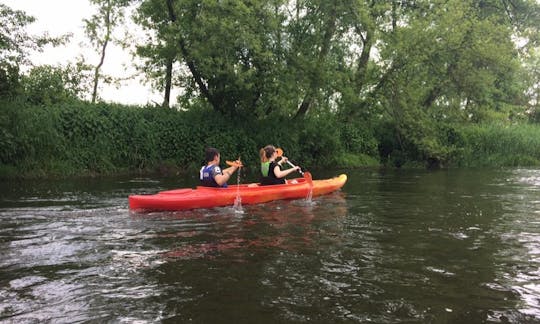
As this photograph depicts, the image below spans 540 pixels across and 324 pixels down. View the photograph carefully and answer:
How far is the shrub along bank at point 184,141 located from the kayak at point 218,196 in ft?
23.4

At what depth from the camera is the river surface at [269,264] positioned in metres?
Answer: 3.79

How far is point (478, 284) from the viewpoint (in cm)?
449

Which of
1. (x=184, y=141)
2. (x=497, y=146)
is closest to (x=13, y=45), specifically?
(x=184, y=141)

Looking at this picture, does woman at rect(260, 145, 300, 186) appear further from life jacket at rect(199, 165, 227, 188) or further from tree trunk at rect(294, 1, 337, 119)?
tree trunk at rect(294, 1, 337, 119)

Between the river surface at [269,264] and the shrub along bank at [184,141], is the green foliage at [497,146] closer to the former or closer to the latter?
the shrub along bank at [184,141]

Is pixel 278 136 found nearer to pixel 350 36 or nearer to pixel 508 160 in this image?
pixel 350 36

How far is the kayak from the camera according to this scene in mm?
8258

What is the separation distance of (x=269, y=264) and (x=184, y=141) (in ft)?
44.2

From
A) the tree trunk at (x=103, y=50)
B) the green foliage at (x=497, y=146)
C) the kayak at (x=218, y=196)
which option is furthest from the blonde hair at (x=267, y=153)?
the green foliage at (x=497, y=146)

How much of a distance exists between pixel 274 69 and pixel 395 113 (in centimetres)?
738

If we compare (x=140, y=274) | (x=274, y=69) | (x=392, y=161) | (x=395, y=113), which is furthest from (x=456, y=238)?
(x=392, y=161)

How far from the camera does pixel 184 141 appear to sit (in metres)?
18.1

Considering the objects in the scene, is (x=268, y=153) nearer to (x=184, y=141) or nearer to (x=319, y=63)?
(x=184, y=141)

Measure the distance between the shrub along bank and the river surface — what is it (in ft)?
18.2
